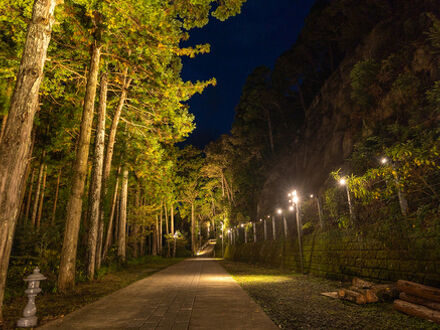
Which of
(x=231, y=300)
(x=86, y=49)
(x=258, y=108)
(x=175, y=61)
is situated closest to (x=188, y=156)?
(x=258, y=108)

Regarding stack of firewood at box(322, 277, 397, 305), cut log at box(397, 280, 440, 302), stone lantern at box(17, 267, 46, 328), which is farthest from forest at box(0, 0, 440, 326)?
stack of firewood at box(322, 277, 397, 305)

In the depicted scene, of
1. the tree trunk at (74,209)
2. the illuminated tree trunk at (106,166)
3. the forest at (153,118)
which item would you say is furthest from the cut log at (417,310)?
the illuminated tree trunk at (106,166)

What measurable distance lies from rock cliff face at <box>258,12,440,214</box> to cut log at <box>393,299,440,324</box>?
10.1m

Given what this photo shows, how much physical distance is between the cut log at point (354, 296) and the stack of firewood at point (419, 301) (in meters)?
0.69

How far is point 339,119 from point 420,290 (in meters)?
16.9

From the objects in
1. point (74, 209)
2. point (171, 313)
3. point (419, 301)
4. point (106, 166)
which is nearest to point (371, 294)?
point (419, 301)

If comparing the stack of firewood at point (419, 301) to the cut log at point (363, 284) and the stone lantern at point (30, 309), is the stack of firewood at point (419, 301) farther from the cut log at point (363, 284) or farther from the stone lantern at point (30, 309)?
the stone lantern at point (30, 309)

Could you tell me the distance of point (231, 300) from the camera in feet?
20.5

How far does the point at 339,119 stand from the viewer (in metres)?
19.8

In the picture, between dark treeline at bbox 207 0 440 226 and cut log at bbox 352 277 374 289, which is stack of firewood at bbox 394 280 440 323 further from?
dark treeline at bbox 207 0 440 226

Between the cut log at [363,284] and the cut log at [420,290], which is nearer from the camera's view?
the cut log at [420,290]

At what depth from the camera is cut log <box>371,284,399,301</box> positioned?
5.75 m

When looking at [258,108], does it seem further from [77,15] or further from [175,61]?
[77,15]

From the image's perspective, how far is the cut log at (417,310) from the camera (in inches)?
167
